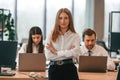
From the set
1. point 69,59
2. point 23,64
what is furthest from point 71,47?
point 23,64

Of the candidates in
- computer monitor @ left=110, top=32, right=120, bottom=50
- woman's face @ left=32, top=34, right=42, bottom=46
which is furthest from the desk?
computer monitor @ left=110, top=32, right=120, bottom=50

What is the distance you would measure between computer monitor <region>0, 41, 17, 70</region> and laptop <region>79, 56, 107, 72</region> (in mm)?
754

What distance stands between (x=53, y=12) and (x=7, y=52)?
562cm

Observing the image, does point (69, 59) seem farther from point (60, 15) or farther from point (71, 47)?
point (60, 15)

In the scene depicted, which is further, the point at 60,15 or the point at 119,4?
the point at 119,4

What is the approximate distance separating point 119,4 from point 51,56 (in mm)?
6232

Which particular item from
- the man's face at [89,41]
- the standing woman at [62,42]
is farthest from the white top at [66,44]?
the man's face at [89,41]

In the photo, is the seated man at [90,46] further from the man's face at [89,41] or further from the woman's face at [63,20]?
the woman's face at [63,20]

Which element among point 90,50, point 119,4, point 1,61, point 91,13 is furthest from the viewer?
point 119,4

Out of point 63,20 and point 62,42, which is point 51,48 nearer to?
point 62,42

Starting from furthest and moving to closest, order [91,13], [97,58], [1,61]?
[91,13], [97,58], [1,61]

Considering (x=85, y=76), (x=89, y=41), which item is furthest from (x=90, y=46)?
(x=85, y=76)

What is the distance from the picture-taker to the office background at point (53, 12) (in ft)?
26.1

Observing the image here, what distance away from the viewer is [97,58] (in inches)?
128
